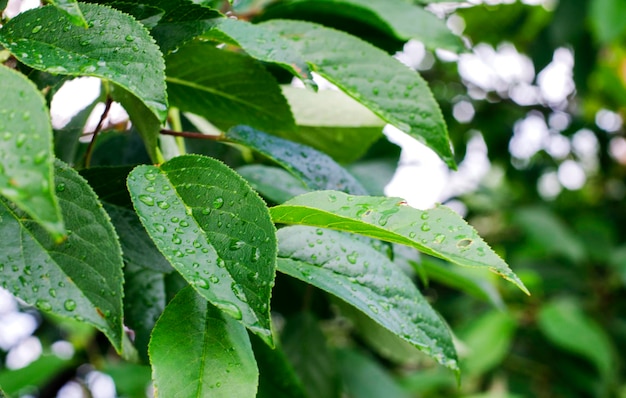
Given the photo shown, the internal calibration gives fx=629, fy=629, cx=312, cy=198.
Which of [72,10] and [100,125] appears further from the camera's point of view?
[100,125]

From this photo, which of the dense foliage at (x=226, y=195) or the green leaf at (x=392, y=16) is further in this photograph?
the green leaf at (x=392, y=16)

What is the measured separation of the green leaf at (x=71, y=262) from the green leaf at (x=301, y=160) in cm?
16

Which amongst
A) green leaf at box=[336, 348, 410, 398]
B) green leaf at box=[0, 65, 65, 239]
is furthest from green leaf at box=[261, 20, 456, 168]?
green leaf at box=[336, 348, 410, 398]

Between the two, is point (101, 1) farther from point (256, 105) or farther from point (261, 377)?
point (261, 377)

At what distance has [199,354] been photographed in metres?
0.35

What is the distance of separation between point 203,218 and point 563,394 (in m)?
1.41

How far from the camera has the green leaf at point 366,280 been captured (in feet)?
1.34

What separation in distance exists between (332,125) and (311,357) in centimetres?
30

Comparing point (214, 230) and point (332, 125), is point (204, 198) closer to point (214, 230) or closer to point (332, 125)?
point (214, 230)

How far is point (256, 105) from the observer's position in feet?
1.75

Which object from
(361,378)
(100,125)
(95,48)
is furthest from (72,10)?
(361,378)

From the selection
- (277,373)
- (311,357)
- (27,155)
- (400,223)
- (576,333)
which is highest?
(27,155)

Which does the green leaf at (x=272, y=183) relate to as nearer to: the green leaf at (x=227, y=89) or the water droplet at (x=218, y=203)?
the green leaf at (x=227, y=89)

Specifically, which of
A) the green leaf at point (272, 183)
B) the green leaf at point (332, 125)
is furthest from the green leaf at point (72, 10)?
the green leaf at point (332, 125)
